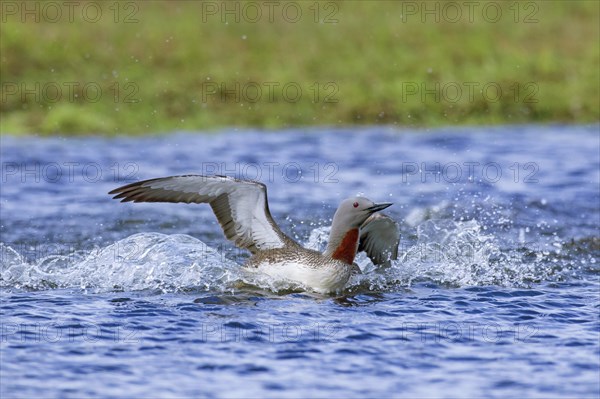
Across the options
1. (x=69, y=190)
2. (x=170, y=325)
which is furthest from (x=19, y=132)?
(x=170, y=325)

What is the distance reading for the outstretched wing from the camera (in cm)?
942

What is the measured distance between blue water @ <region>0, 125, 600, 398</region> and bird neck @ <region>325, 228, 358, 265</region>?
0.89 ft

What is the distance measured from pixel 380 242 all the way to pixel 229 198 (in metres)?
1.72

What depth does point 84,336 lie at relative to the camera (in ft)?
26.3

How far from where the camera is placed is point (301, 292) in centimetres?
959
